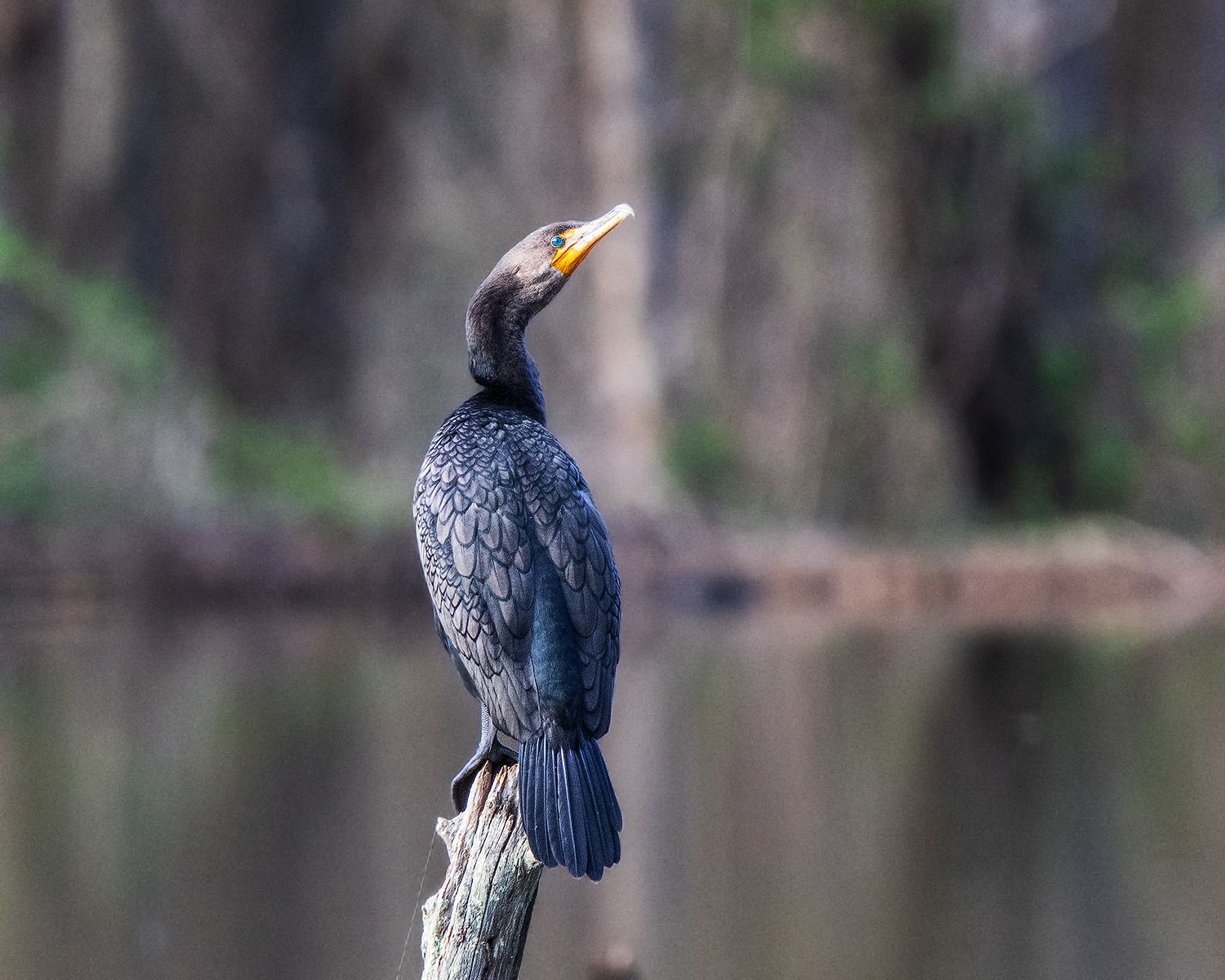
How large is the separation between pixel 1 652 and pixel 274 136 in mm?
7150

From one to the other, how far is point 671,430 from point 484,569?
1281cm

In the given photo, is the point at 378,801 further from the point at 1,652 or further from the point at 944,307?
the point at 944,307

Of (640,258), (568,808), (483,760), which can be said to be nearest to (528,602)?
(483,760)

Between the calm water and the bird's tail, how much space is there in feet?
8.00

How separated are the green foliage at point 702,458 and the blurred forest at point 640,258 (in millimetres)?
47

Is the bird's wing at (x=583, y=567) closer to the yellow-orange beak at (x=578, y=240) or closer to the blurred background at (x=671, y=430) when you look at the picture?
the yellow-orange beak at (x=578, y=240)

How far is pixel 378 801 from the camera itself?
7668 millimetres

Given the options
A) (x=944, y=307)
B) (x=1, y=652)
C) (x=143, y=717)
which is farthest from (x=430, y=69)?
(x=143, y=717)

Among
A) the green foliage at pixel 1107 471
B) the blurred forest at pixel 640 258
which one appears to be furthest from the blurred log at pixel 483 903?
the green foliage at pixel 1107 471

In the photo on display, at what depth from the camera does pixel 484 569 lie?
3666 millimetres

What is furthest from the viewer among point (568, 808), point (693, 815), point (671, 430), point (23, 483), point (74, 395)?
point (671, 430)

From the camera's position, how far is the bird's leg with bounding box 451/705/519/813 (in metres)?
3.59

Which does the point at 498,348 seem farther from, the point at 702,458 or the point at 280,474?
the point at 702,458

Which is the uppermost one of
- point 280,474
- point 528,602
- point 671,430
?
point 671,430
